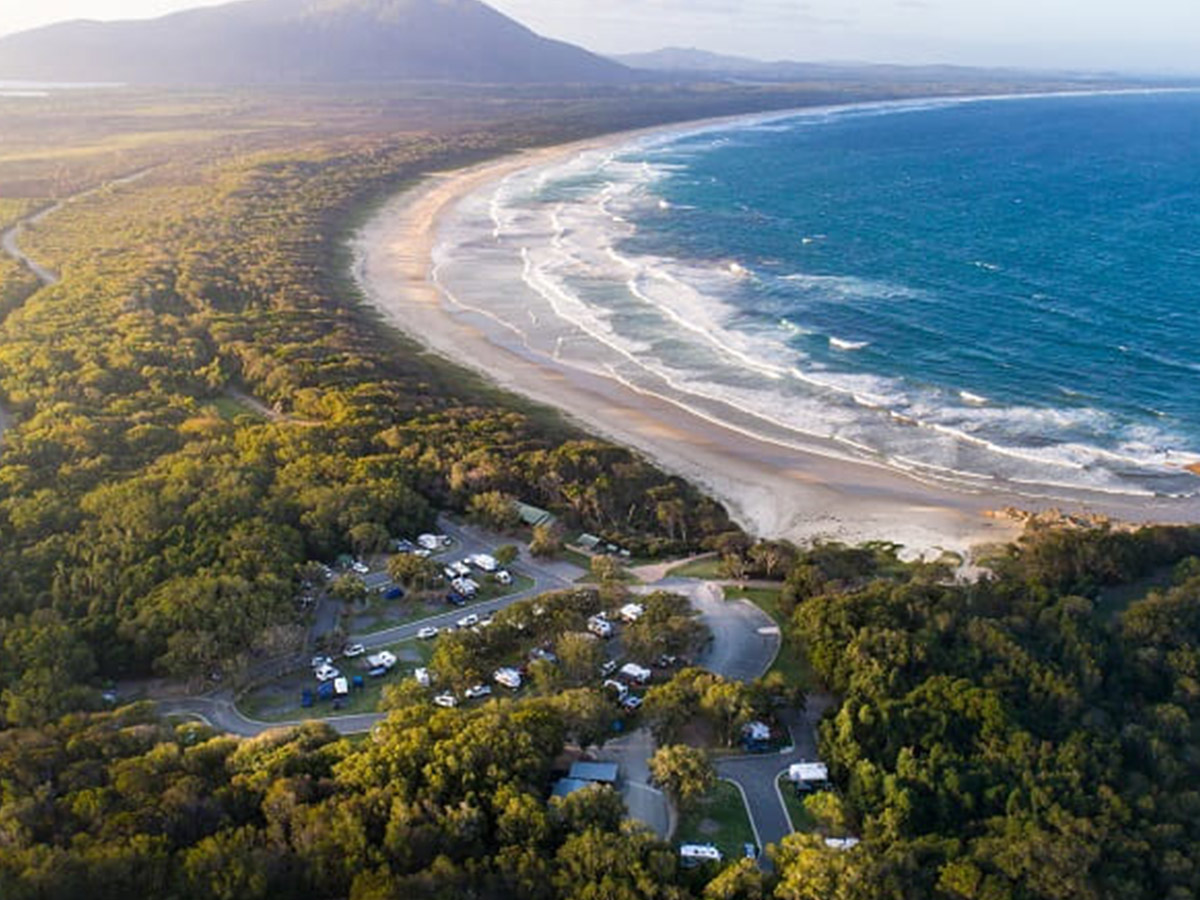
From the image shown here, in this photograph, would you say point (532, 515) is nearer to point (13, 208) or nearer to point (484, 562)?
point (484, 562)

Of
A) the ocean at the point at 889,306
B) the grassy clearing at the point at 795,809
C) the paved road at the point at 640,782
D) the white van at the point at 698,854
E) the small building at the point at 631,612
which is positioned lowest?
the grassy clearing at the point at 795,809

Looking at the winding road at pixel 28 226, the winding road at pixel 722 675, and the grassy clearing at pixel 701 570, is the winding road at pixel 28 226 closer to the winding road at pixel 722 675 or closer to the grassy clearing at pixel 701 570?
the winding road at pixel 722 675

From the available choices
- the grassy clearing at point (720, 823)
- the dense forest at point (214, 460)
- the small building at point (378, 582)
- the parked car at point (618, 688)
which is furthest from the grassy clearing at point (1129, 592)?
the small building at point (378, 582)

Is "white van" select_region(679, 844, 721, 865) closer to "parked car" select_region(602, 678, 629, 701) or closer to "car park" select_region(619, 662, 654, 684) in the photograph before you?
"parked car" select_region(602, 678, 629, 701)

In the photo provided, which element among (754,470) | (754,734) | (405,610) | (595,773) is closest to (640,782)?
(595,773)

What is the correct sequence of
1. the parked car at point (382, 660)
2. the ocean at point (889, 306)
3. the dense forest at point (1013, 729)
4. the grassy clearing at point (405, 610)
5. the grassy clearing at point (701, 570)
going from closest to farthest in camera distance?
1. the dense forest at point (1013, 729)
2. the parked car at point (382, 660)
3. the grassy clearing at point (405, 610)
4. the grassy clearing at point (701, 570)
5. the ocean at point (889, 306)

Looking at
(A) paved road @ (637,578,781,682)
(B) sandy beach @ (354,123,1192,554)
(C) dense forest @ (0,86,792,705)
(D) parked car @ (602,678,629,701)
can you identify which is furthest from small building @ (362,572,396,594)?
(B) sandy beach @ (354,123,1192,554)

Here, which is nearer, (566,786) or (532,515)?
(566,786)

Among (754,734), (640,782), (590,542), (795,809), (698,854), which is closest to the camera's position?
(698,854)
